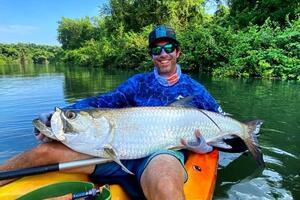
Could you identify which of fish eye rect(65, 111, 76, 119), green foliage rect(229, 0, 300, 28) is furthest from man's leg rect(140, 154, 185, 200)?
green foliage rect(229, 0, 300, 28)

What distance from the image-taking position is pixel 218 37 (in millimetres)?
23703

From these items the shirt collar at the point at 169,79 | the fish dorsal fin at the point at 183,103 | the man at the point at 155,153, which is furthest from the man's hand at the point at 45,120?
the shirt collar at the point at 169,79

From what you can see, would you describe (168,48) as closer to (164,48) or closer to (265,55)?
(164,48)

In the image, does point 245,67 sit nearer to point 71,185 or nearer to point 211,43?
point 211,43

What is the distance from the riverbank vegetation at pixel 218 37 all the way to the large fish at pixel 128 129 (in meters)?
16.3

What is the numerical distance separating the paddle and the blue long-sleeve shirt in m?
1.03

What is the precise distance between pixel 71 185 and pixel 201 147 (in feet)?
4.31

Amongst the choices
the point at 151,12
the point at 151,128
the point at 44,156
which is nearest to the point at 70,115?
the point at 44,156

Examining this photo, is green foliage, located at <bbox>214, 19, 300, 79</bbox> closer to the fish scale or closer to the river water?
the river water

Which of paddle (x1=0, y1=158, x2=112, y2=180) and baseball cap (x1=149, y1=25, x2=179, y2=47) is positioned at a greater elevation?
baseball cap (x1=149, y1=25, x2=179, y2=47)

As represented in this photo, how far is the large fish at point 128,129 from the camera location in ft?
10.5

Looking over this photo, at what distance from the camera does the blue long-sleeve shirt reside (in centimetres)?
432

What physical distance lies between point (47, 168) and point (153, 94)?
1604 mm

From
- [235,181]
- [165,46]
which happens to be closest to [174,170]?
[165,46]
